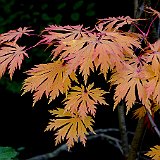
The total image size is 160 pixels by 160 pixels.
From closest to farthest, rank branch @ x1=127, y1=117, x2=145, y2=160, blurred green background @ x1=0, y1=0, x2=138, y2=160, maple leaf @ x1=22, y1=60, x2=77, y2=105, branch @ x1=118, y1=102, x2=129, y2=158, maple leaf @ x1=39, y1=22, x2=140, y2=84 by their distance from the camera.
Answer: maple leaf @ x1=39, y1=22, x2=140, y2=84 < maple leaf @ x1=22, y1=60, x2=77, y2=105 < branch @ x1=127, y1=117, x2=145, y2=160 < branch @ x1=118, y1=102, x2=129, y2=158 < blurred green background @ x1=0, y1=0, x2=138, y2=160

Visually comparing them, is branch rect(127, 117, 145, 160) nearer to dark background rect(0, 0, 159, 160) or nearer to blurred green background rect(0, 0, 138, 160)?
dark background rect(0, 0, 159, 160)

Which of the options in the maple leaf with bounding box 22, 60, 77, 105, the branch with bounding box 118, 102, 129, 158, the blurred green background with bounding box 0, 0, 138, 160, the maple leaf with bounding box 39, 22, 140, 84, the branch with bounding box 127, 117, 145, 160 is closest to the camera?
the maple leaf with bounding box 39, 22, 140, 84

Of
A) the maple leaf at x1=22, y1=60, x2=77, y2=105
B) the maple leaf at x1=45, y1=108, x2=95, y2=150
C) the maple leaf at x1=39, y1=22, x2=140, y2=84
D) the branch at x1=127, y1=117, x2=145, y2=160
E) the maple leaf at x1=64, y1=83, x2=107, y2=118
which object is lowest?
the branch at x1=127, y1=117, x2=145, y2=160

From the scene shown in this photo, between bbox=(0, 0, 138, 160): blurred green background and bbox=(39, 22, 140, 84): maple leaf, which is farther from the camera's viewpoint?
bbox=(0, 0, 138, 160): blurred green background

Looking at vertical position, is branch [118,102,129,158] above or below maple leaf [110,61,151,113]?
below

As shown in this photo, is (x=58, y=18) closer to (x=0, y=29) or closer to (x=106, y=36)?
(x=0, y=29)

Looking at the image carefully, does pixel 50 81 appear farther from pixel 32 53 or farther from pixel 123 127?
pixel 32 53

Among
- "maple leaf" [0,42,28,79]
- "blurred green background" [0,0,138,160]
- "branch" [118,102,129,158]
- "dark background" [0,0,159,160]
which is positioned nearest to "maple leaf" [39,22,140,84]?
"maple leaf" [0,42,28,79]

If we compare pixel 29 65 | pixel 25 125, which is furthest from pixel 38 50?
pixel 25 125

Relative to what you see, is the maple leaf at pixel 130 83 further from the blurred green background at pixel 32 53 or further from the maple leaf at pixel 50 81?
the blurred green background at pixel 32 53
